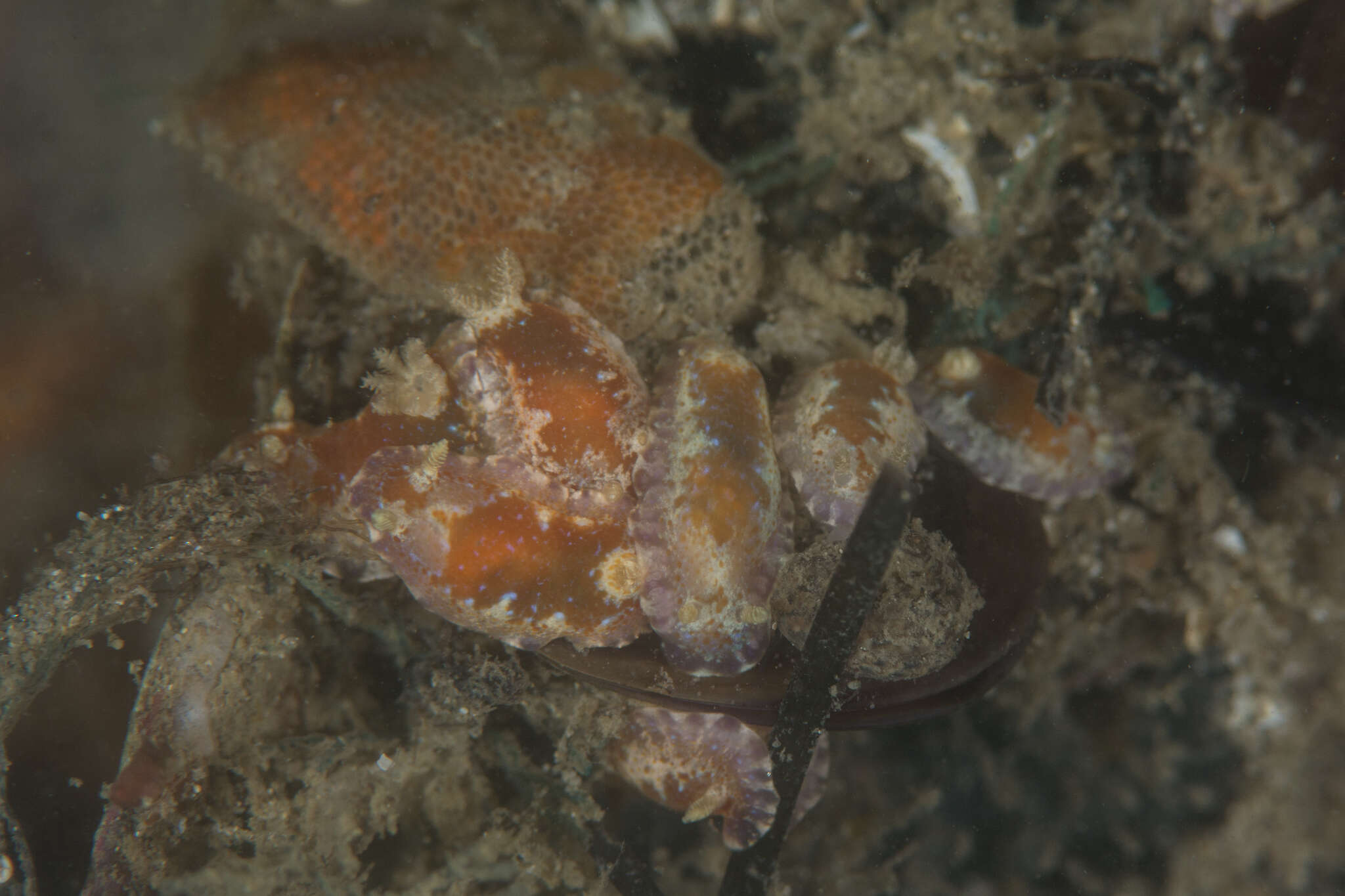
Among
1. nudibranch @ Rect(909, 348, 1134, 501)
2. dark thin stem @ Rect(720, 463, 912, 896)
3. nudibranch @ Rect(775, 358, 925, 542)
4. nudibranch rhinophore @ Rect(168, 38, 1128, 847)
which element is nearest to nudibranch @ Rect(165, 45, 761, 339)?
nudibranch rhinophore @ Rect(168, 38, 1128, 847)

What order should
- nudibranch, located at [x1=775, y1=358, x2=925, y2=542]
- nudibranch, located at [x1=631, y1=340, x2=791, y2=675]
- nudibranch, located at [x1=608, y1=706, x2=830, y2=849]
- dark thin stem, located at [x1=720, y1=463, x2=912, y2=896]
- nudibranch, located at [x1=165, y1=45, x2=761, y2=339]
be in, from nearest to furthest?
dark thin stem, located at [x1=720, y1=463, x2=912, y2=896], nudibranch, located at [x1=631, y1=340, x2=791, y2=675], nudibranch, located at [x1=775, y1=358, x2=925, y2=542], nudibranch, located at [x1=608, y1=706, x2=830, y2=849], nudibranch, located at [x1=165, y1=45, x2=761, y2=339]

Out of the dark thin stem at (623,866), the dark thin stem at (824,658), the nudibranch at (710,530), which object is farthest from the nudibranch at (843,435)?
the dark thin stem at (623,866)

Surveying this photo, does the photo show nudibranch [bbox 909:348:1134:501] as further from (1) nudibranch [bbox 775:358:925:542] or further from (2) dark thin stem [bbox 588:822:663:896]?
(2) dark thin stem [bbox 588:822:663:896]

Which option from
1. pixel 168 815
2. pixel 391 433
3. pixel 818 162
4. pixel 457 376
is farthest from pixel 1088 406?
pixel 168 815

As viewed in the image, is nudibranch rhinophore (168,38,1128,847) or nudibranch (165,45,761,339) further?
nudibranch (165,45,761,339)

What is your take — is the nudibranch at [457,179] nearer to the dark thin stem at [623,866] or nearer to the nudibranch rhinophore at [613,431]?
the nudibranch rhinophore at [613,431]

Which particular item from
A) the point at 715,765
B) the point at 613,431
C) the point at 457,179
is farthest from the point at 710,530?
the point at 457,179
